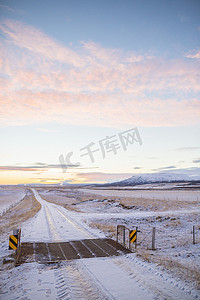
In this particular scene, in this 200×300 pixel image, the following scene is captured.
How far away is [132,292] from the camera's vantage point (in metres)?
6.68

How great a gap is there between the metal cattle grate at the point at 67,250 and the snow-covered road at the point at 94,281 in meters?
0.74

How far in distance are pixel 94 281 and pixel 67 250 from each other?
4084 mm

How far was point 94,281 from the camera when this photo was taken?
747cm

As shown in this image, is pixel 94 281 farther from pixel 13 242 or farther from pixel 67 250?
pixel 13 242

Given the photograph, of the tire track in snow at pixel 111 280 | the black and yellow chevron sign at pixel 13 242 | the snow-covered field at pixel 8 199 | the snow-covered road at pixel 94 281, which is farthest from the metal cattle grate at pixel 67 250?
the snow-covered field at pixel 8 199

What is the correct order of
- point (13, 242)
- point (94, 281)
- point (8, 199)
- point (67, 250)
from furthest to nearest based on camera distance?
point (8, 199) → point (67, 250) → point (13, 242) → point (94, 281)

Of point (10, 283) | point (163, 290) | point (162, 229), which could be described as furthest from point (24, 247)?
point (162, 229)

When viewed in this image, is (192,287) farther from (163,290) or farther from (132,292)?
(132,292)

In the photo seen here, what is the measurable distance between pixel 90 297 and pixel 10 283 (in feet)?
9.90

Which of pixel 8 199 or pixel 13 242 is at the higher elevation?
pixel 13 242

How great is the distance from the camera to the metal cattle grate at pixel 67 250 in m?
10.0

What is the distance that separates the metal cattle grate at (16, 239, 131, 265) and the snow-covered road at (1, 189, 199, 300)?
737 millimetres

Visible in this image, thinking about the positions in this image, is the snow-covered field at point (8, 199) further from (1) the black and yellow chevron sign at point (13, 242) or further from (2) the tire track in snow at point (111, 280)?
(2) the tire track in snow at point (111, 280)

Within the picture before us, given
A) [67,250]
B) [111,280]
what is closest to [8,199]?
[67,250]
